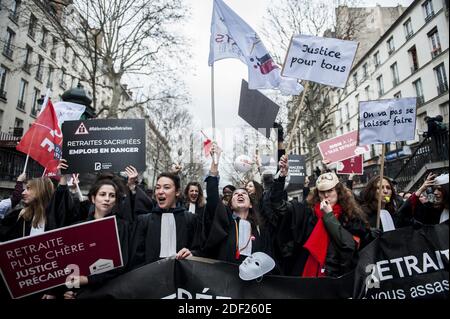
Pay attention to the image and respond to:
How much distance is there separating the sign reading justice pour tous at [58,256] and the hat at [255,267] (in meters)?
1.03

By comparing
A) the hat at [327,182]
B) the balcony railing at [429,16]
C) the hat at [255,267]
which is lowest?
the hat at [255,267]

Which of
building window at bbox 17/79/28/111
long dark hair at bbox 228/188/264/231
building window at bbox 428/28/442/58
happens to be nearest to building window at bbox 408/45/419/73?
building window at bbox 428/28/442/58

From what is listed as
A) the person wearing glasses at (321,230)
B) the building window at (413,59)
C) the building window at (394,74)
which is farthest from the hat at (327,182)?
the building window at (394,74)

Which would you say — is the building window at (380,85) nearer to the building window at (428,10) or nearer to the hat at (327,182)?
the building window at (428,10)

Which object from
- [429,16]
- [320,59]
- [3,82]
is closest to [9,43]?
[3,82]

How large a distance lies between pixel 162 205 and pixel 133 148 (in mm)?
1274

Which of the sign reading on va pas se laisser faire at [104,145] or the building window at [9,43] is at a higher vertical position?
the building window at [9,43]

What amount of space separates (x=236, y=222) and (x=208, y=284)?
862 millimetres

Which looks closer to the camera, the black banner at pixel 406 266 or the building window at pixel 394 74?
the black banner at pixel 406 266

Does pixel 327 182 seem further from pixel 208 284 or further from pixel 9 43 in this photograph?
pixel 9 43

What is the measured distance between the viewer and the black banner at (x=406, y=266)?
Result: 2277 mm

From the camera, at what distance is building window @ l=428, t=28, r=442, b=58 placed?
21070mm

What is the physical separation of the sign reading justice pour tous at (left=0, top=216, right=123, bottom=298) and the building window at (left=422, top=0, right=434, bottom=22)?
27127 millimetres

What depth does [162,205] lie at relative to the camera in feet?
9.90
